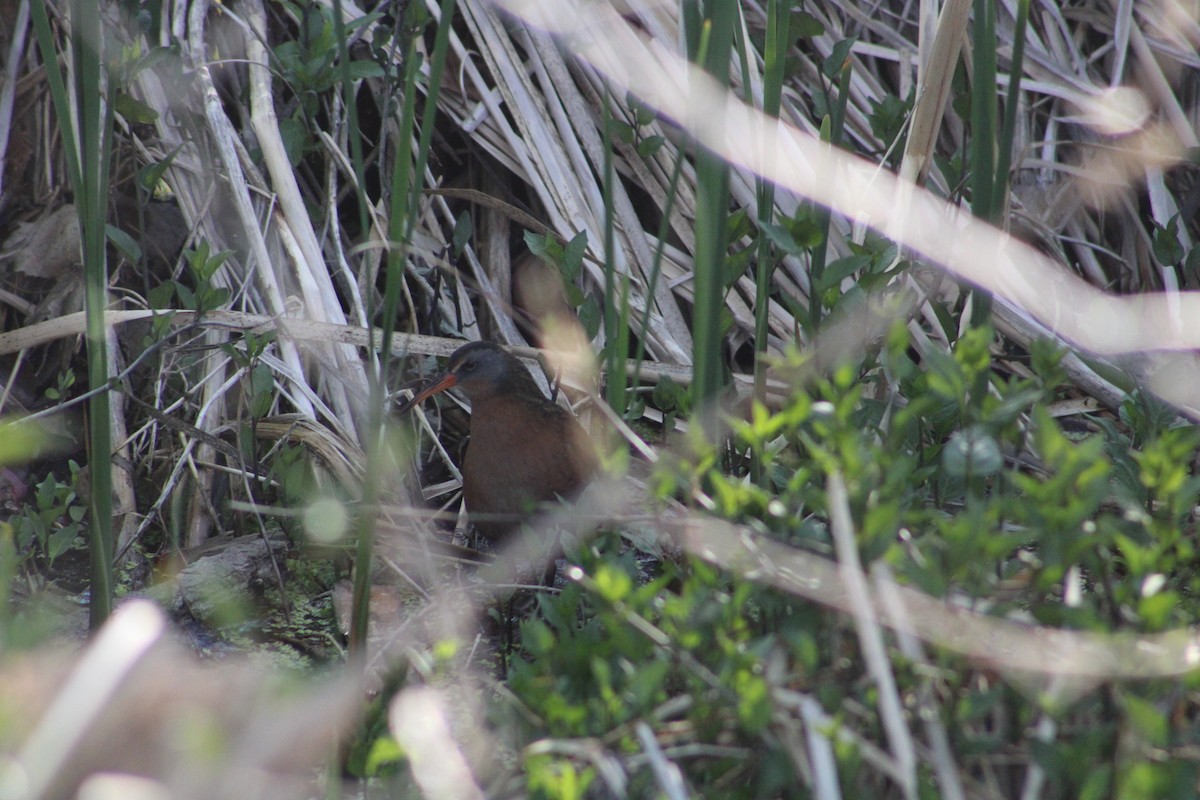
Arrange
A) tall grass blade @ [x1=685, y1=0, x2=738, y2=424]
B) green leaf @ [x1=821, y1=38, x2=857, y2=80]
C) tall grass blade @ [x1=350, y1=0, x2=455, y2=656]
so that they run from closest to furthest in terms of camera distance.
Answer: tall grass blade @ [x1=350, y1=0, x2=455, y2=656] < tall grass blade @ [x1=685, y1=0, x2=738, y2=424] < green leaf @ [x1=821, y1=38, x2=857, y2=80]

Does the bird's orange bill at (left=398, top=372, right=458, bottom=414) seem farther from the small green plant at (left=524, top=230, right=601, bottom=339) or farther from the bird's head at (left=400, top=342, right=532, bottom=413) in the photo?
the small green plant at (left=524, top=230, right=601, bottom=339)

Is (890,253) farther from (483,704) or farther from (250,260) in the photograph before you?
(250,260)

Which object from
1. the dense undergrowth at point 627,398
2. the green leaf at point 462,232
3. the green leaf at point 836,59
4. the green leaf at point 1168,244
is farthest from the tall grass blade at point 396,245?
the green leaf at point 1168,244

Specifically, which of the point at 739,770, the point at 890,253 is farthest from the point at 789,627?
the point at 890,253

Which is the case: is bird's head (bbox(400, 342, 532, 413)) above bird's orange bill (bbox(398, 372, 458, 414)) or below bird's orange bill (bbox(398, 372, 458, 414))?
above

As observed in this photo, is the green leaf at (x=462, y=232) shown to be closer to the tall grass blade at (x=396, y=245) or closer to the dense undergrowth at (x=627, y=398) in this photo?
the dense undergrowth at (x=627, y=398)

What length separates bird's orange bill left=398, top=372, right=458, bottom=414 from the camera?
322cm

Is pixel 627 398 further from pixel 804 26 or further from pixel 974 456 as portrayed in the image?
pixel 974 456

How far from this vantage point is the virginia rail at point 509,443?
3.02m

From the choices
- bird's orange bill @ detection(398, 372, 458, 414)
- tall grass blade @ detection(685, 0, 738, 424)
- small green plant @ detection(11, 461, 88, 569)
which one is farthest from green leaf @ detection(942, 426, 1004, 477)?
small green plant @ detection(11, 461, 88, 569)

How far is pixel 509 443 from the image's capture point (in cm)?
307

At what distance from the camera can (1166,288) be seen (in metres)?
3.33

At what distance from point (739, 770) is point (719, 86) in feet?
3.67

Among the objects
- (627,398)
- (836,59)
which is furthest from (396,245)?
(836,59)
